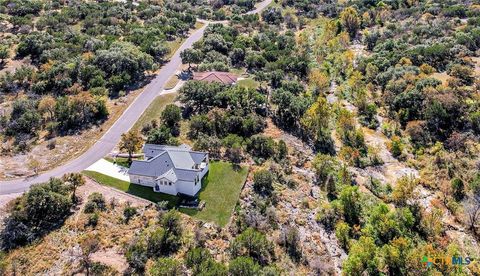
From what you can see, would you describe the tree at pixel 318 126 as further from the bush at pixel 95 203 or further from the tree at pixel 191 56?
the bush at pixel 95 203

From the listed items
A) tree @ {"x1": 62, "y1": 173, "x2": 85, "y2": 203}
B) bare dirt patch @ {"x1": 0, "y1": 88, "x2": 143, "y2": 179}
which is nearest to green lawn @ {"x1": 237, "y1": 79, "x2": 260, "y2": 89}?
bare dirt patch @ {"x1": 0, "y1": 88, "x2": 143, "y2": 179}

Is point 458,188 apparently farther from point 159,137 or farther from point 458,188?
point 159,137

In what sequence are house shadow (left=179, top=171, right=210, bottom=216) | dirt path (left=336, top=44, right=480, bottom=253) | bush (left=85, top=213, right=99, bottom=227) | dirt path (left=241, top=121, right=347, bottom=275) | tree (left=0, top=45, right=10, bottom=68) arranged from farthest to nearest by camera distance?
tree (left=0, top=45, right=10, bottom=68)
dirt path (left=336, top=44, right=480, bottom=253)
house shadow (left=179, top=171, right=210, bottom=216)
bush (left=85, top=213, right=99, bottom=227)
dirt path (left=241, top=121, right=347, bottom=275)

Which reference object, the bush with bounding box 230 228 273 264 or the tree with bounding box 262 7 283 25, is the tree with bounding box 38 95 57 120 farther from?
the tree with bounding box 262 7 283 25

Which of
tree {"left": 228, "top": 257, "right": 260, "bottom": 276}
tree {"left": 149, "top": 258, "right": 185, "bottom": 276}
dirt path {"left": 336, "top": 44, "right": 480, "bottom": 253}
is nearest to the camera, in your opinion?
tree {"left": 149, "top": 258, "right": 185, "bottom": 276}

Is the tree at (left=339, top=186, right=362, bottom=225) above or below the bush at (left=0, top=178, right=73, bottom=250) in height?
below

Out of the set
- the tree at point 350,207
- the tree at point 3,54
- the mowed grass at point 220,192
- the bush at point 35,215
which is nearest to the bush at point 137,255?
the mowed grass at point 220,192
